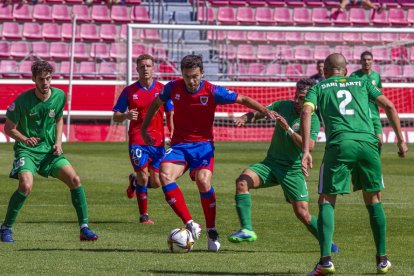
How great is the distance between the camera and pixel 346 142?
911cm

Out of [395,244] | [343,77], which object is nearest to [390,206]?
[395,244]

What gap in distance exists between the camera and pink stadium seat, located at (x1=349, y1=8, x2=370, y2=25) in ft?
127

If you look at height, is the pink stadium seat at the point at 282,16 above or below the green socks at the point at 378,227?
above

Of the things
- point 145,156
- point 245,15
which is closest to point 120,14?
point 245,15

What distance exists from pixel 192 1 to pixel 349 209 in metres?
23.9

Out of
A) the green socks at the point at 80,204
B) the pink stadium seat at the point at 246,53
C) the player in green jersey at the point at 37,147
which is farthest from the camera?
the pink stadium seat at the point at 246,53

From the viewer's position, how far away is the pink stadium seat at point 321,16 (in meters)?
38.4

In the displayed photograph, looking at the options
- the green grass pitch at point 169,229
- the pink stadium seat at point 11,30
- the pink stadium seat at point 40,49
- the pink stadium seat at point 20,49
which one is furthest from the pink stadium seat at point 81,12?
the green grass pitch at point 169,229

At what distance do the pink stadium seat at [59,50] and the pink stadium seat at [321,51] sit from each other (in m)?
8.62

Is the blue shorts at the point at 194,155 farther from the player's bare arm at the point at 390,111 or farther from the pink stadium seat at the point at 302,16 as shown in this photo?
the pink stadium seat at the point at 302,16

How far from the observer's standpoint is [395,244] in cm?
1144

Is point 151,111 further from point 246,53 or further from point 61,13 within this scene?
point 61,13

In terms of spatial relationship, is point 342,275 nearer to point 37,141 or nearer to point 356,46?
point 37,141

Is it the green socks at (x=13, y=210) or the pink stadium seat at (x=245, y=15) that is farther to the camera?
the pink stadium seat at (x=245, y=15)
